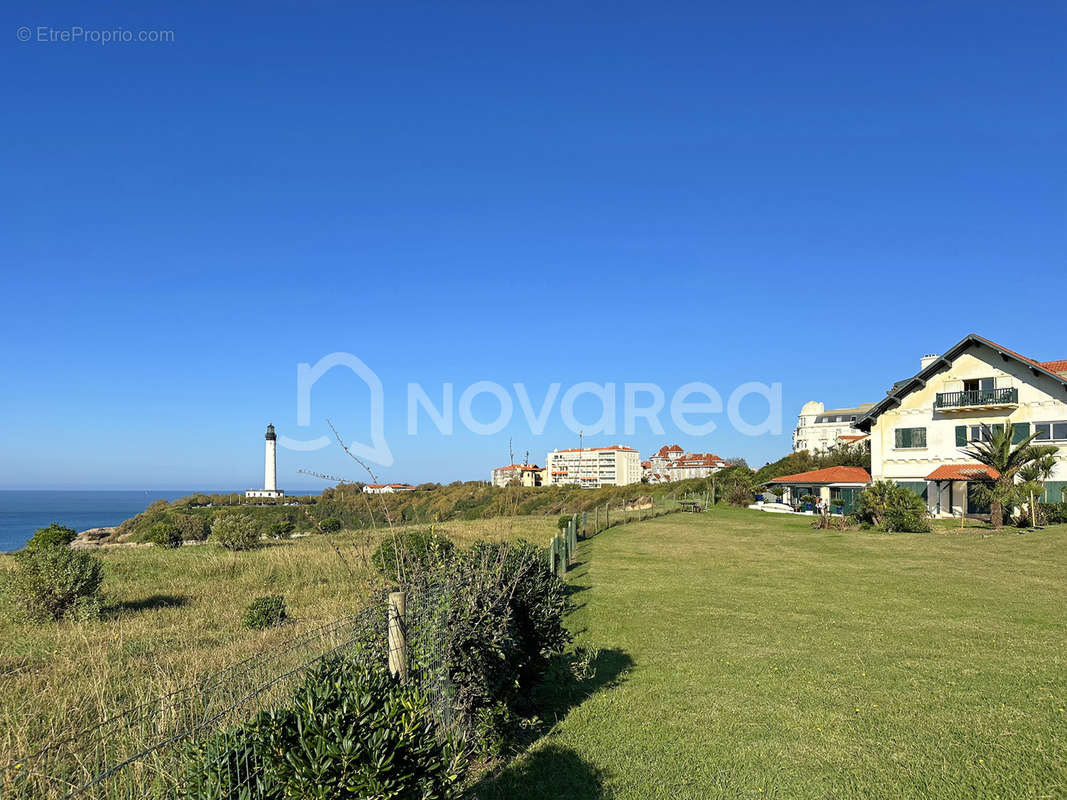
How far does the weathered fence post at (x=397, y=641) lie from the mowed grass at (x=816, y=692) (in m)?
1.31

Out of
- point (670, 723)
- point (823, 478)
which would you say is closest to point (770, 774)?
point (670, 723)

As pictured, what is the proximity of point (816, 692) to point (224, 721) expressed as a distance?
5.71 meters

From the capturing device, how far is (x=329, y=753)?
3027 mm

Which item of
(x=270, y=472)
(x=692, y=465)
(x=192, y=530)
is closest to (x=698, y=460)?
(x=692, y=465)

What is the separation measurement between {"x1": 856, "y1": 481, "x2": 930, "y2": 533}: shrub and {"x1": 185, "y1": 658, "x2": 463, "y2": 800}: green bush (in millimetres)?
28094

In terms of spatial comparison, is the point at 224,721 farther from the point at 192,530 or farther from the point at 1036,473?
the point at 1036,473

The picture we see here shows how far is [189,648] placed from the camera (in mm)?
8070

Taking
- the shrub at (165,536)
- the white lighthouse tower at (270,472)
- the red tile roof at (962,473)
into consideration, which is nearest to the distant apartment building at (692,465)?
the white lighthouse tower at (270,472)

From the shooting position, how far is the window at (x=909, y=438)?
34.4 metres

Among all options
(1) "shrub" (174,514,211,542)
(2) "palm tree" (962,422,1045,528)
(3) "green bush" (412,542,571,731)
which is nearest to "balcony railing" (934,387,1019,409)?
(2) "palm tree" (962,422,1045,528)

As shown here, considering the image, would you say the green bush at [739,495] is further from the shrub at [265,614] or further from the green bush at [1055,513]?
the shrub at [265,614]

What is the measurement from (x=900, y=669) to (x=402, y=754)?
6972 mm

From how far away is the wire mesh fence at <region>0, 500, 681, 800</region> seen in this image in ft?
10.4

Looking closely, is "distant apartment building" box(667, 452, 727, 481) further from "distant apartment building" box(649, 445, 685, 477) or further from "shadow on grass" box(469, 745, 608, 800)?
"shadow on grass" box(469, 745, 608, 800)
